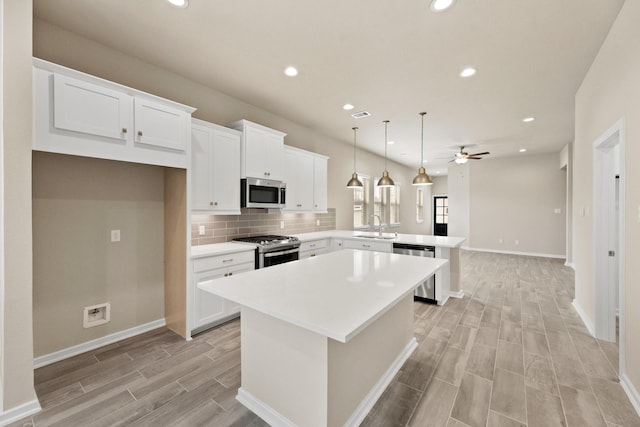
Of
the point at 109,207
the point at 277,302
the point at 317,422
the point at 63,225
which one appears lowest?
the point at 317,422

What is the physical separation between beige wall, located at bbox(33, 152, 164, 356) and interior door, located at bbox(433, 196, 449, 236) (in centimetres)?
1132

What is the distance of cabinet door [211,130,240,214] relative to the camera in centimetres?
322

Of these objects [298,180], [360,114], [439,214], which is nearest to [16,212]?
[298,180]

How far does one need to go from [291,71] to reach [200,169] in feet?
4.98

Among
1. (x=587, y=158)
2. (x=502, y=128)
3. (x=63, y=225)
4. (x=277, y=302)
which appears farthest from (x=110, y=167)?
(x=502, y=128)

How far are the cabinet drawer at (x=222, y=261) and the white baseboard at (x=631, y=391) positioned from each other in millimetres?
3395

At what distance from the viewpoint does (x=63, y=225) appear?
2416 millimetres

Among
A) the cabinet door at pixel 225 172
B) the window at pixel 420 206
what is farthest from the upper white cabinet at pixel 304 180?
the window at pixel 420 206

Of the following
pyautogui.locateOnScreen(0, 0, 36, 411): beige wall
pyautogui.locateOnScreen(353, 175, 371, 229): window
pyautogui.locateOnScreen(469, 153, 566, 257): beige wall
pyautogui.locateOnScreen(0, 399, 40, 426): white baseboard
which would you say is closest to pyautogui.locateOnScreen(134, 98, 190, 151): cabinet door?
pyautogui.locateOnScreen(0, 0, 36, 411): beige wall

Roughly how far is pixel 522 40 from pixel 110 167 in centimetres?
409

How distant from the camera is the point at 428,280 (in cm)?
388

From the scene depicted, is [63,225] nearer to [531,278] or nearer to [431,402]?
[431,402]

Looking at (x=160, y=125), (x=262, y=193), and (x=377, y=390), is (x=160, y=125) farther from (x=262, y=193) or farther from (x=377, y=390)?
(x=377, y=390)

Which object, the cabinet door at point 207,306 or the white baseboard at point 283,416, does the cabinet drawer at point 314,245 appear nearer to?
the cabinet door at point 207,306
